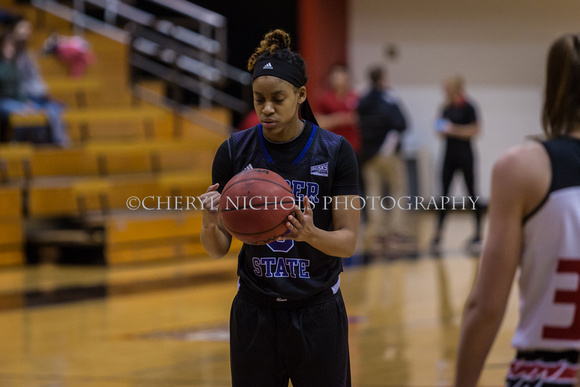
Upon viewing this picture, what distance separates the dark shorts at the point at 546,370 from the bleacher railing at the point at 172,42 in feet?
31.0

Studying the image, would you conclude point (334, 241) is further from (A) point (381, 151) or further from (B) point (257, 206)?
(A) point (381, 151)

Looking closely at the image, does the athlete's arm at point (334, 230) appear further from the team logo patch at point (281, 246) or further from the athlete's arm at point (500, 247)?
the athlete's arm at point (500, 247)

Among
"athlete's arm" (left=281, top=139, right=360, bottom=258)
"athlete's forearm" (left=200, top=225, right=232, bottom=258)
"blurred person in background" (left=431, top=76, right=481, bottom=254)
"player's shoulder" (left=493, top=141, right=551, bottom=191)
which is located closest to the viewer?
"player's shoulder" (left=493, top=141, right=551, bottom=191)

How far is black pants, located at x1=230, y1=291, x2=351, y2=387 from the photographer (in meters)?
2.36

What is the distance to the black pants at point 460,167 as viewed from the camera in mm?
9398

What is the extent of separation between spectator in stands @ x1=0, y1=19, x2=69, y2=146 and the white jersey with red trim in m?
8.54

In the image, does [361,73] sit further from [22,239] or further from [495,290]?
[495,290]

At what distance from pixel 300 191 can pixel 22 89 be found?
8.05 m

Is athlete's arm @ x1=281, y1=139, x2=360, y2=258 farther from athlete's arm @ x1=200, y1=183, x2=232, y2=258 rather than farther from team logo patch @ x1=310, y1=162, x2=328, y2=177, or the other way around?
athlete's arm @ x1=200, y1=183, x2=232, y2=258

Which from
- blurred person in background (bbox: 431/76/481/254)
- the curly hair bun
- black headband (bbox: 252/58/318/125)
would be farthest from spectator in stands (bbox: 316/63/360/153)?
black headband (bbox: 252/58/318/125)

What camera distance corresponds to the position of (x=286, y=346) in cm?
236

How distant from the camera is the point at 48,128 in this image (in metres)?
9.58

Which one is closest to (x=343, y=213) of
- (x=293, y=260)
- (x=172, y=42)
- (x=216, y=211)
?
(x=293, y=260)

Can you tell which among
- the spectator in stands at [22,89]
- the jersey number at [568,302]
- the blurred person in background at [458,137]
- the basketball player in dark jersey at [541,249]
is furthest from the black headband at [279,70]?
the spectator in stands at [22,89]
